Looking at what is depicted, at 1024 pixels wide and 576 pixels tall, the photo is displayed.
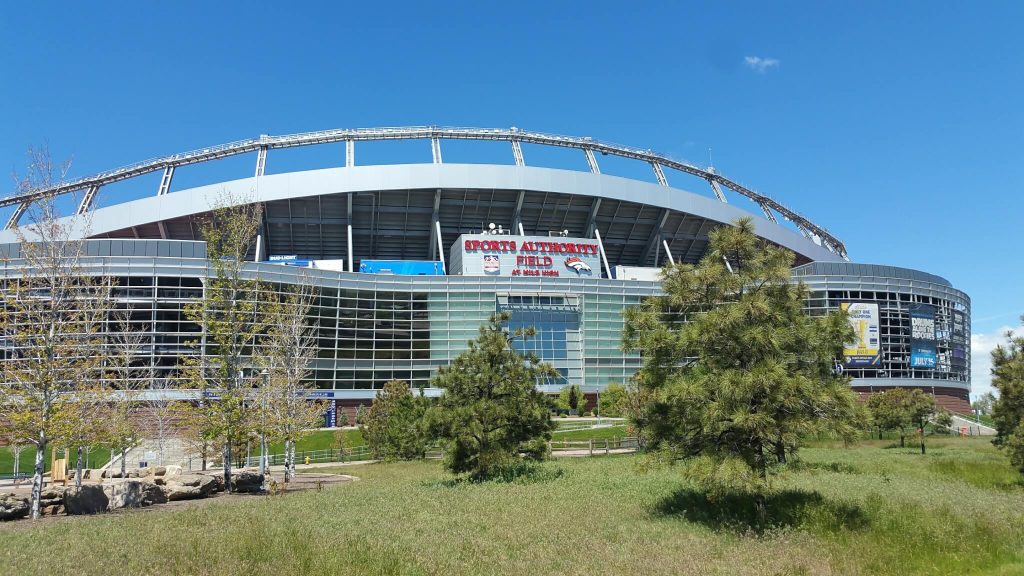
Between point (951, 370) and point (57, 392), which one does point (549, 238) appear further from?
point (57, 392)

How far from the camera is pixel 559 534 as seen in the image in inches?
593

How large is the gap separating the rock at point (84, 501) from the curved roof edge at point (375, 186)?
5312cm

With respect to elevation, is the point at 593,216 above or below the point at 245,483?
above

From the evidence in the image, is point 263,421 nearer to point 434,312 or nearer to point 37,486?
point 37,486

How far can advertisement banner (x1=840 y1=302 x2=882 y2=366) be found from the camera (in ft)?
255

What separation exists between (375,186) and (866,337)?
57421 mm

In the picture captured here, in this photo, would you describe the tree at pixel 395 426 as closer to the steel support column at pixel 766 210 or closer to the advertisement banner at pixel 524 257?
the advertisement banner at pixel 524 257

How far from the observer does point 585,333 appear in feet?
244

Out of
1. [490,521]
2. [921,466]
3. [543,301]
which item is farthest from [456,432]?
[543,301]

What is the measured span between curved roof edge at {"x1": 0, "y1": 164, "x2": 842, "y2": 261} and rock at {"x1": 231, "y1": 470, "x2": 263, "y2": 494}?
48048 mm

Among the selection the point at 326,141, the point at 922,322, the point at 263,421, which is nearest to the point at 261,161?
the point at 326,141

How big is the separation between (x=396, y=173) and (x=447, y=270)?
12832 mm

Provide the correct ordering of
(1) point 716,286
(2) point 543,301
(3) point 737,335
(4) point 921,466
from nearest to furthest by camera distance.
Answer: (3) point 737,335 → (1) point 716,286 → (4) point 921,466 → (2) point 543,301

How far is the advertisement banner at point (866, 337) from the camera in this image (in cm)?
7775
